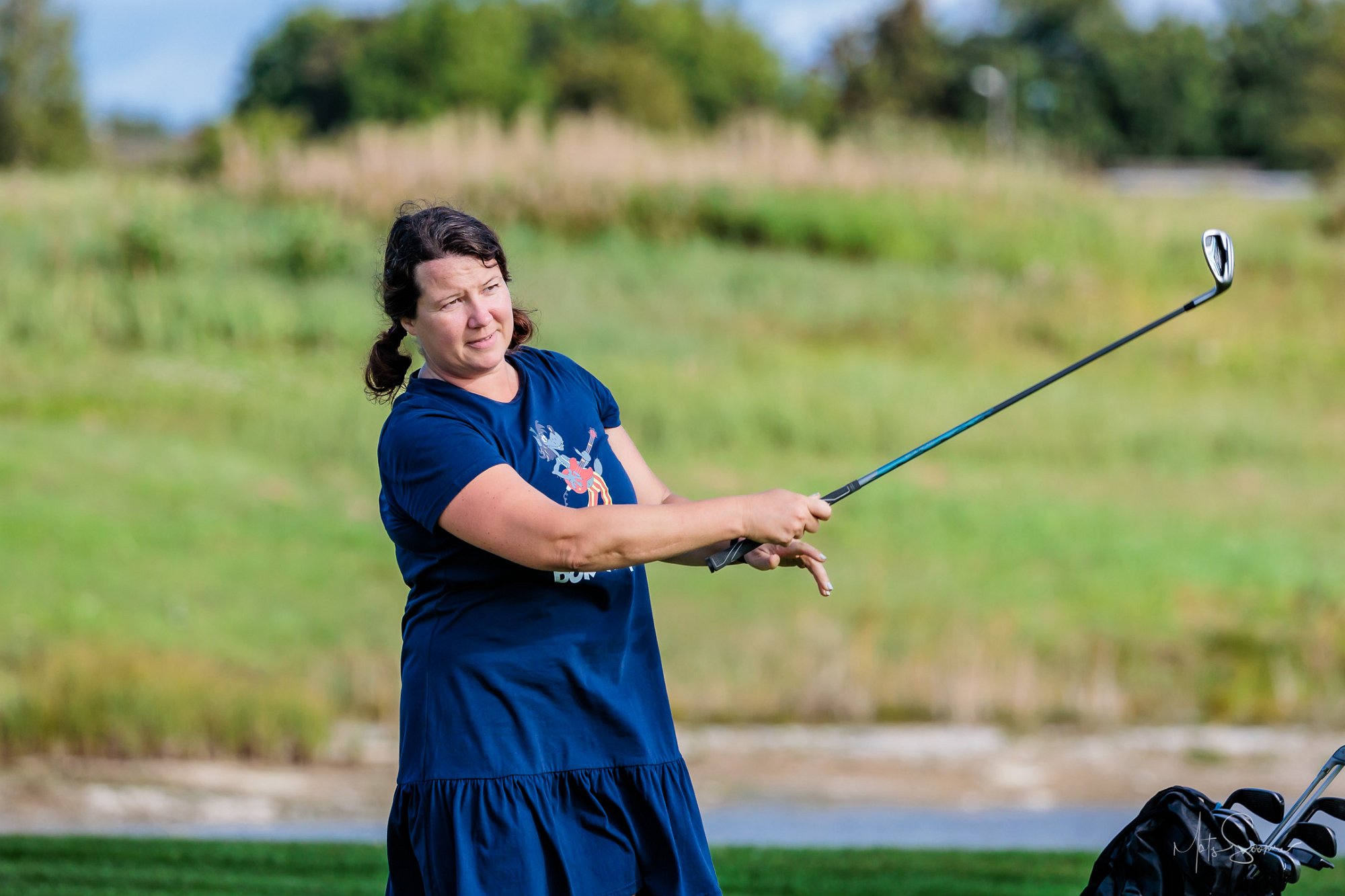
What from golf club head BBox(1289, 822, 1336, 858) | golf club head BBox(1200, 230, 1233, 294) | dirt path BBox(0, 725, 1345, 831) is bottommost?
dirt path BBox(0, 725, 1345, 831)

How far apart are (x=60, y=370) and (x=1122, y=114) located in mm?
47462

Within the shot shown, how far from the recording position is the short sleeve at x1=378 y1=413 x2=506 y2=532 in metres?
2.73

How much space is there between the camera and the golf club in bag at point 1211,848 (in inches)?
109

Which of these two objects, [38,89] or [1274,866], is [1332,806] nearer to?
[1274,866]

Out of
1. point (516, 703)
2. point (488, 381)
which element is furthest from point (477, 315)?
point (516, 703)

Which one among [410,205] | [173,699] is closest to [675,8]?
[173,699]

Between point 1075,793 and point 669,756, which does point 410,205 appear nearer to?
point 669,756

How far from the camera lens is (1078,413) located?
15664mm

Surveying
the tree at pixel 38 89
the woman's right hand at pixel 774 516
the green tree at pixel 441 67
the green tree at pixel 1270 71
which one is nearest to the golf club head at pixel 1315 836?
the woman's right hand at pixel 774 516

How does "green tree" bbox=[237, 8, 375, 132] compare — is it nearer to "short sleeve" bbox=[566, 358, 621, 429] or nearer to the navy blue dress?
"short sleeve" bbox=[566, 358, 621, 429]

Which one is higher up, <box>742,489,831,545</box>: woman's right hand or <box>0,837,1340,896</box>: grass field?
<box>742,489,831,545</box>: woman's right hand

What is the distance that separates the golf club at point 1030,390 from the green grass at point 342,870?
8.44 feet

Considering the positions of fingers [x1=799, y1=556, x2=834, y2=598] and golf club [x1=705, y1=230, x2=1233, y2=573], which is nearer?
golf club [x1=705, y1=230, x2=1233, y2=573]

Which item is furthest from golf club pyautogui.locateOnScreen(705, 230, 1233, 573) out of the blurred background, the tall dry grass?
the tall dry grass
